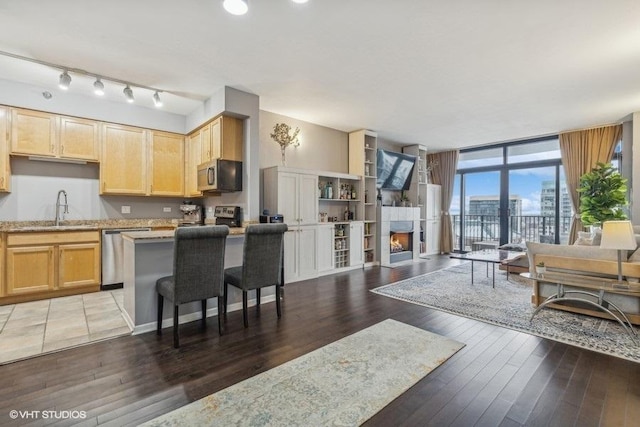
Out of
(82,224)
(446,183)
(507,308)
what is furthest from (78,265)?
(446,183)

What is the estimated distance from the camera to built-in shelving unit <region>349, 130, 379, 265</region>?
248 inches

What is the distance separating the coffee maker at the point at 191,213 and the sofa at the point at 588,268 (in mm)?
5168

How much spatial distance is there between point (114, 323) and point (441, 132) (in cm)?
651

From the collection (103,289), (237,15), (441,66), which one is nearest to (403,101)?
(441,66)

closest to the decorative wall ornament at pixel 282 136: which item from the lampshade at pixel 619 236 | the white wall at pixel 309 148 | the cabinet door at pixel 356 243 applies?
the white wall at pixel 309 148

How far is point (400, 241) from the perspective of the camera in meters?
7.08

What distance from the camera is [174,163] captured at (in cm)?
518

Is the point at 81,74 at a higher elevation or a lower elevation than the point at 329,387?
higher

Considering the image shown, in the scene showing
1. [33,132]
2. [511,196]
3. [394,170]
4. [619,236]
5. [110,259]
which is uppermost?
[33,132]

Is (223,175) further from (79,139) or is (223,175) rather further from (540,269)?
(540,269)

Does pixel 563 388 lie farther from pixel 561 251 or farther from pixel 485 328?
pixel 561 251

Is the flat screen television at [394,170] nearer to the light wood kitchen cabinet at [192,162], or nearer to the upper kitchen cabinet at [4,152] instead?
the light wood kitchen cabinet at [192,162]

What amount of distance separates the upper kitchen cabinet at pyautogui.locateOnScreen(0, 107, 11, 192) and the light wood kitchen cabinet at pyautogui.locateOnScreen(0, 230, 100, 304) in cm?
80

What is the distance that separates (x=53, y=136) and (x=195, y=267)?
3.39 meters
